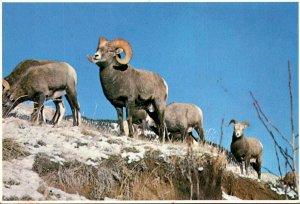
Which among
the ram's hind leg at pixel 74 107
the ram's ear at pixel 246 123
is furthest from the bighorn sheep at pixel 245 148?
the ram's hind leg at pixel 74 107

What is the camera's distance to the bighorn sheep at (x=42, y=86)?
36.1ft

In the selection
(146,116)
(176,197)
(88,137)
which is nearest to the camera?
(176,197)

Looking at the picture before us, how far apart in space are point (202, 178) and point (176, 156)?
0.67 m

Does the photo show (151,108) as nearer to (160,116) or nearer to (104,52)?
(160,116)

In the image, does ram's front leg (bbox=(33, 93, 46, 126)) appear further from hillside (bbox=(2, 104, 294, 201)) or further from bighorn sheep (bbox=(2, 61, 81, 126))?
hillside (bbox=(2, 104, 294, 201))

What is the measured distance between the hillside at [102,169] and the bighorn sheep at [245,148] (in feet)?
8.07

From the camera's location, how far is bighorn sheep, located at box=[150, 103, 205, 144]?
13.4 meters

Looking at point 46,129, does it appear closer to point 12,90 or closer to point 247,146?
A: point 12,90

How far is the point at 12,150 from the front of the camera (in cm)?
919

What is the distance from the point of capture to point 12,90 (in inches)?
434

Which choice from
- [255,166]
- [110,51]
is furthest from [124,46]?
[255,166]

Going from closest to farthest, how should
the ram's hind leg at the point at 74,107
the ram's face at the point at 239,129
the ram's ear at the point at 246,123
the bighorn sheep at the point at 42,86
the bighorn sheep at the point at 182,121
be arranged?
1. the bighorn sheep at the point at 42,86
2. the ram's hind leg at the point at 74,107
3. the ram's ear at the point at 246,123
4. the ram's face at the point at 239,129
5. the bighorn sheep at the point at 182,121

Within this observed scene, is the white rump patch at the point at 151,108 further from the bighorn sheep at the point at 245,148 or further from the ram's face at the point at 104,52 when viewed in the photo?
the bighorn sheep at the point at 245,148

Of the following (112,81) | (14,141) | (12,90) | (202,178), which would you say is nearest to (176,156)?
(202,178)
